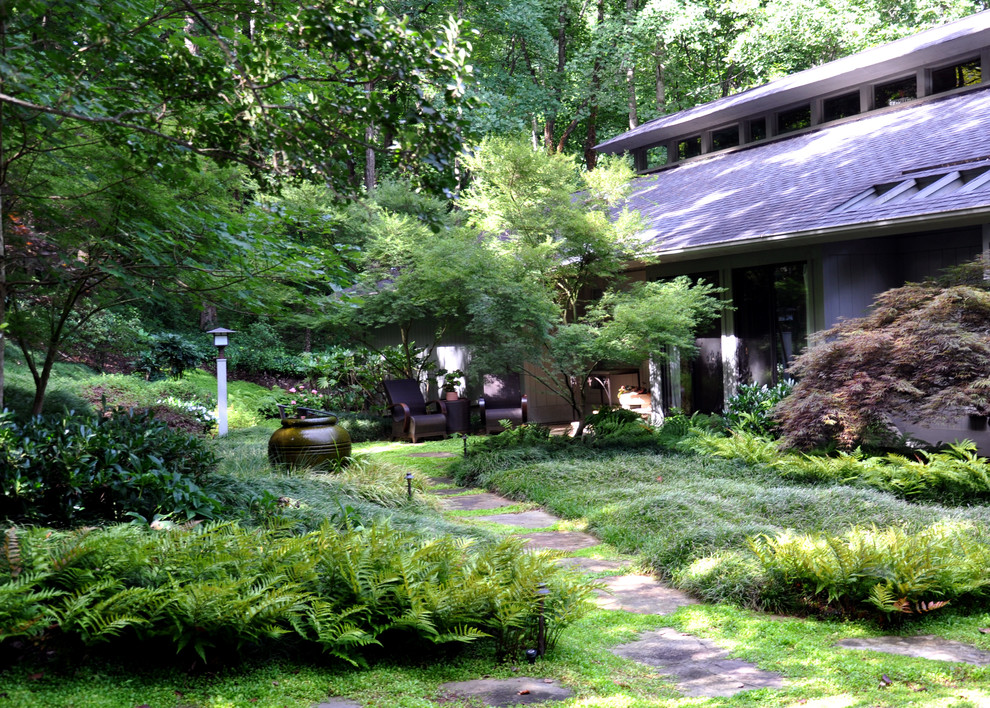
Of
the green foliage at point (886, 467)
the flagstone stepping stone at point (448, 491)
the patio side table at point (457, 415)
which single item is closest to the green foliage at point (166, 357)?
the patio side table at point (457, 415)

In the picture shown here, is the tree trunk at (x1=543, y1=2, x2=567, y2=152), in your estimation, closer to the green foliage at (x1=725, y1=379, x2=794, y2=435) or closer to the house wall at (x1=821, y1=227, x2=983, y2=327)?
the house wall at (x1=821, y1=227, x2=983, y2=327)

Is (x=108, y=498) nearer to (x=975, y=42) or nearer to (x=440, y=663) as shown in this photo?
(x=440, y=663)

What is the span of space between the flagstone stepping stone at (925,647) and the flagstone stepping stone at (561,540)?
2.46m

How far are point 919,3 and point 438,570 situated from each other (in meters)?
23.6

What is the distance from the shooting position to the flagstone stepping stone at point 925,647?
3862 mm

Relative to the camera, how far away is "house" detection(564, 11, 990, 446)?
30.7ft

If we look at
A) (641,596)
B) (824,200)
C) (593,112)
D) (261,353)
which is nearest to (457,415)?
(824,200)

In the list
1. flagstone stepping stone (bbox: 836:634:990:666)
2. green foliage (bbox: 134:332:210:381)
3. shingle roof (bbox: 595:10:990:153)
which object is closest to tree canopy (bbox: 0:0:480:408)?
flagstone stepping stone (bbox: 836:634:990:666)

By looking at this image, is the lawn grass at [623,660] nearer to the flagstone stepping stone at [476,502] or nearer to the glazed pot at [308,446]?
the flagstone stepping stone at [476,502]

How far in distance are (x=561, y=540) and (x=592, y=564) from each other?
813 mm

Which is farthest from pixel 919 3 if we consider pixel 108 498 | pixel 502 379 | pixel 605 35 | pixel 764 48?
pixel 108 498

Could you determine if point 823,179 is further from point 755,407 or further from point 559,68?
point 559,68

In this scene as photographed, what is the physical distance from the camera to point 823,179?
37.5 ft

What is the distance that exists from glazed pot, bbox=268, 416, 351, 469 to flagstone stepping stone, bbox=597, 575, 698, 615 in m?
3.96
